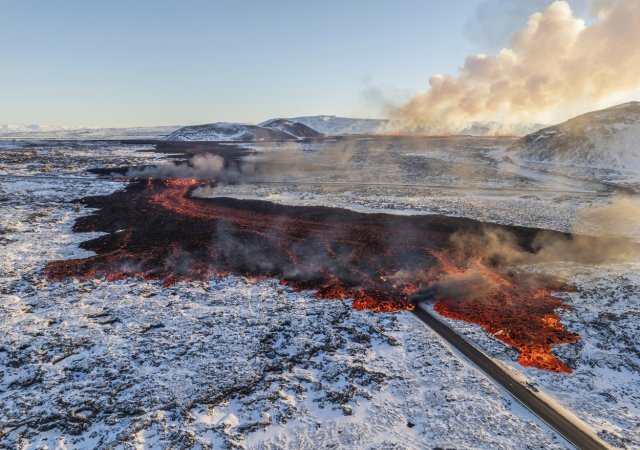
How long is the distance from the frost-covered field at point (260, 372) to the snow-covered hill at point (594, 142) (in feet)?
177

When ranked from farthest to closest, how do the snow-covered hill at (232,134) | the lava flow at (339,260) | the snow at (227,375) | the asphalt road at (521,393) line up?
the snow-covered hill at (232,134), the lava flow at (339,260), the snow at (227,375), the asphalt road at (521,393)

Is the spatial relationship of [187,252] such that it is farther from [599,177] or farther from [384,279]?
[599,177]

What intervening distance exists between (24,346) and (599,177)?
66.6m

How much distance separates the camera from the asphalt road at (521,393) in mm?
10695

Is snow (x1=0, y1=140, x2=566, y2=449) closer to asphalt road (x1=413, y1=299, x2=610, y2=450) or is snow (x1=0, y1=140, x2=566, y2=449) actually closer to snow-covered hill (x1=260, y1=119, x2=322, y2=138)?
asphalt road (x1=413, y1=299, x2=610, y2=450)

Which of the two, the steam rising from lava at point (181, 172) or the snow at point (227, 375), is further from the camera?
the steam rising from lava at point (181, 172)

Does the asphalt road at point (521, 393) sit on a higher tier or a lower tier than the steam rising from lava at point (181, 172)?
lower

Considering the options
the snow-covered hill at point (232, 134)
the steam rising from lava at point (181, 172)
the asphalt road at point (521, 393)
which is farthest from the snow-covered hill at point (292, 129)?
the asphalt road at point (521, 393)

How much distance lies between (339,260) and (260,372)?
34.3 feet

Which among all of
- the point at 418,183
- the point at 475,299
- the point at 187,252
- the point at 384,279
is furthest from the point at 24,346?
the point at 418,183

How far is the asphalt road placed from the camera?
1070cm

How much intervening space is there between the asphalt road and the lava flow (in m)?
1.21

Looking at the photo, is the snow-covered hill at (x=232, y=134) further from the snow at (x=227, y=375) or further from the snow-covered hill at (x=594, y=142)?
the snow at (x=227, y=375)

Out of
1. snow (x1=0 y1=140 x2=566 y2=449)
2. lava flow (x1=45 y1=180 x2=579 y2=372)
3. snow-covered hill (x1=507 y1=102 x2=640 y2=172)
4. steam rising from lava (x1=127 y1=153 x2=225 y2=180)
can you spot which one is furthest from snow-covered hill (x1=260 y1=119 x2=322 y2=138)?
snow (x1=0 y1=140 x2=566 y2=449)
